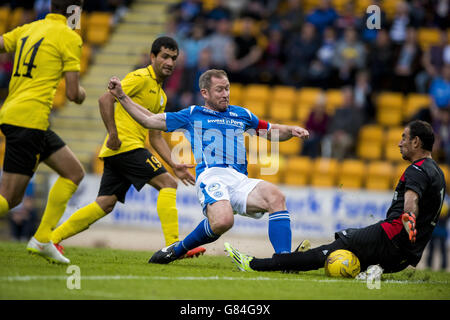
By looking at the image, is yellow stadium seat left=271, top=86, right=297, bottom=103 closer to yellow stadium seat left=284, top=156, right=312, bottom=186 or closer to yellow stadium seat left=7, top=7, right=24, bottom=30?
yellow stadium seat left=284, top=156, right=312, bottom=186

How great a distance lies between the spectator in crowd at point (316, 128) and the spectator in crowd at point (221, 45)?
2.84 meters

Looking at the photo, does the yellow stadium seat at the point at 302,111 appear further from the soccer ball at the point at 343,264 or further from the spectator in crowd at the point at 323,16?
the soccer ball at the point at 343,264

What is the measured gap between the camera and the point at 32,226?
47.2ft

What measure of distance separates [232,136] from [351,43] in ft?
31.6

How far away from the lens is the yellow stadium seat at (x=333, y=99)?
16.5 m

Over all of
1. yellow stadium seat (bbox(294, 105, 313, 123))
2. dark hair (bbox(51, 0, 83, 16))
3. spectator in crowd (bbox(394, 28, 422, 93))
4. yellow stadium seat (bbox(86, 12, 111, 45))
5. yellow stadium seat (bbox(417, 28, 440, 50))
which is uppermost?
yellow stadium seat (bbox(86, 12, 111, 45))

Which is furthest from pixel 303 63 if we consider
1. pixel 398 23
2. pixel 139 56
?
pixel 139 56

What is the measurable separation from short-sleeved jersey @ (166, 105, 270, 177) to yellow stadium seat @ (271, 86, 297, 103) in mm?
9326

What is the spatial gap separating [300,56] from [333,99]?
1354 millimetres

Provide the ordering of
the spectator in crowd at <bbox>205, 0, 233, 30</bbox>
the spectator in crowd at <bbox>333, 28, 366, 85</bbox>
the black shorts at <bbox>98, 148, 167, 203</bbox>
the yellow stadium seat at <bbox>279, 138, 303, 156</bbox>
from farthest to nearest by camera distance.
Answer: the spectator in crowd at <bbox>205, 0, 233, 30</bbox>
the spectator in crowd at <bbox>333, 28, 366, 85</bbox>
the yellow stadium seat at <bbox>279, 138, 303, 156</bbox>
the black shorts at <bbox>98, 148, 167, 203</bbox>

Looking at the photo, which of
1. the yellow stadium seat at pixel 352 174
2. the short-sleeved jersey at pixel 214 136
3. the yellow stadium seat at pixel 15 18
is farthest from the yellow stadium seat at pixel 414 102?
the yellow stadium seat at pixel 15 18

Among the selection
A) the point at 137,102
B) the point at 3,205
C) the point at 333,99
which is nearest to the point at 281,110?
the point at 333,99

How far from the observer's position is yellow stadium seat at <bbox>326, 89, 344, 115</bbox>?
16.5 m

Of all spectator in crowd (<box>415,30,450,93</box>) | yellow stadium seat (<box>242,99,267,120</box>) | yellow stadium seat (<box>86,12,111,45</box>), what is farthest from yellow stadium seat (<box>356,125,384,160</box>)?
yellow stadium seat (<box>86,12,111,45</box>)
